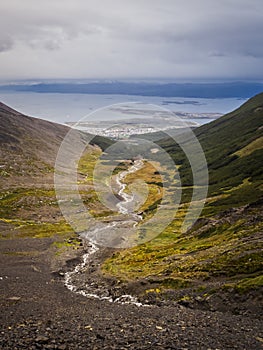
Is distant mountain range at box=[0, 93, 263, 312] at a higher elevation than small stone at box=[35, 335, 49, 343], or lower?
lower

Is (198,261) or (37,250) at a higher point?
(198,261)

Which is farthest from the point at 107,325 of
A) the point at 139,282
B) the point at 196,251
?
the point at 196,251

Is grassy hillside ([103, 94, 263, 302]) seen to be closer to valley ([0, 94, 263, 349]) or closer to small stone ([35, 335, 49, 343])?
valley ([0, 94, 263, 349])

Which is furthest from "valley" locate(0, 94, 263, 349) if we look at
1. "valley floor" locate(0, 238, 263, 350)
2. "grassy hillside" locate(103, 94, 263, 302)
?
"grassy hillside" locate(103, 94, 263, 302)

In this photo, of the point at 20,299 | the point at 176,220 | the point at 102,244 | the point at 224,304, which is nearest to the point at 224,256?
the point at 224,304

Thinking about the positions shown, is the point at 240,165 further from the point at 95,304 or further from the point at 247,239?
the point at 95,304

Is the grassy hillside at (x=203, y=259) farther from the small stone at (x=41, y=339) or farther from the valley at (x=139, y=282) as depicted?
the small stone at (x=41, y=339)

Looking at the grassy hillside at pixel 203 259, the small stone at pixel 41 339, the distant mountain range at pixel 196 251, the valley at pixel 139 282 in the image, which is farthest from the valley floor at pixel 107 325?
the grassy hillside at pixel 203 259

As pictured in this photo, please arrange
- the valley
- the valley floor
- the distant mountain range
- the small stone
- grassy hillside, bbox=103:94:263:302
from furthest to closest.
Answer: grassy hillside, bbox=103:94:263:302
the distant mountain range
the valley
the small stone
the valley floor

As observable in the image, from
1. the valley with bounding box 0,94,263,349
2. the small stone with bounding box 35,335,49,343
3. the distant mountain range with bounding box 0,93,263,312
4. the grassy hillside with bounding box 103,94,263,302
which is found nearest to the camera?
the small stone with bounding box 35,335,49,343
